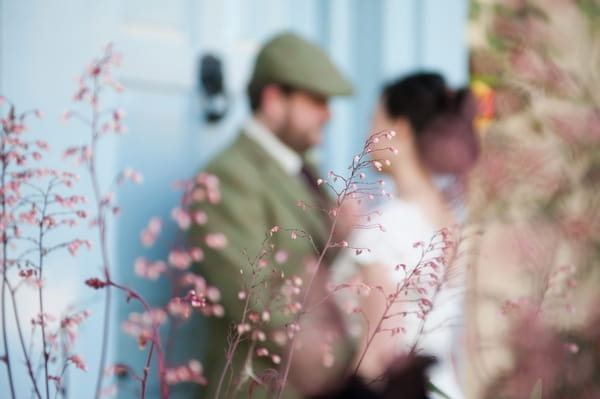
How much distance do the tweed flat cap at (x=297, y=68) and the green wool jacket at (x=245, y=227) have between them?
0.56 ft

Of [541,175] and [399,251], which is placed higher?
[541,175]

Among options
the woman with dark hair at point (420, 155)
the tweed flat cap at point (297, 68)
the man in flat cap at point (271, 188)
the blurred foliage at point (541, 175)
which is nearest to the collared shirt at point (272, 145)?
the man in flat cap at point (271, 188)

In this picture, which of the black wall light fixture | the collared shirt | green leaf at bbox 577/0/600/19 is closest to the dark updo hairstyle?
the collared shirt

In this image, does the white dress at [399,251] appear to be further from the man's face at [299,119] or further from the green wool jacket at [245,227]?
the man's face at [299,119]

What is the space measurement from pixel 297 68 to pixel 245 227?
0.46m

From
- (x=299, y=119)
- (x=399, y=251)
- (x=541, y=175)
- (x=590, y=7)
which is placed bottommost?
(x=399, y=251)

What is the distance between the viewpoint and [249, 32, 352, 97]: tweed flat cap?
6.99ft

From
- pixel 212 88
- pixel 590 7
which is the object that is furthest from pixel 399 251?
pixel 590 7

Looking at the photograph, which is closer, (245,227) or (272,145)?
(245,227)

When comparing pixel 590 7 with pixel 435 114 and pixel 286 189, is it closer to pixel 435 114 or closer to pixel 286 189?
pixel 435 114

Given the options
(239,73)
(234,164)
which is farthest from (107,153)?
(239,73)

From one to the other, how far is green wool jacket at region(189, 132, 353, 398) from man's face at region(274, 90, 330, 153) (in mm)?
86

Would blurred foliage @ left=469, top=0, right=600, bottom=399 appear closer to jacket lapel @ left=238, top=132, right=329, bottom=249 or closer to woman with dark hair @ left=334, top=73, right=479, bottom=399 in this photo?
woman with dark hair @ left=334, top=73, right=479, bottom=399

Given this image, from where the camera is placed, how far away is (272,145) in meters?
2.17
